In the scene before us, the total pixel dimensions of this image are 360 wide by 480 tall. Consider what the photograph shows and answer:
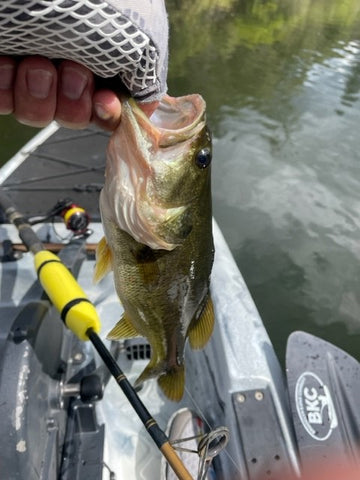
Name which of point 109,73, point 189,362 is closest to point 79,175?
point 189,362

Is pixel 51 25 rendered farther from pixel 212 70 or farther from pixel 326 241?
pixel 212 70

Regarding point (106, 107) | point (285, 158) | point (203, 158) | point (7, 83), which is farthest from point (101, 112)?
point (285, 158)

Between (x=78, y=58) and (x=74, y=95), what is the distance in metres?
0.18

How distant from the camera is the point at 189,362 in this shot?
10.8 feet

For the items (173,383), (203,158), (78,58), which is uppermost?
(78,58)

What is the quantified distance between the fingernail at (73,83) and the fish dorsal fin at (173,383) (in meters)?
1.23

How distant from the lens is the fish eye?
159 cm

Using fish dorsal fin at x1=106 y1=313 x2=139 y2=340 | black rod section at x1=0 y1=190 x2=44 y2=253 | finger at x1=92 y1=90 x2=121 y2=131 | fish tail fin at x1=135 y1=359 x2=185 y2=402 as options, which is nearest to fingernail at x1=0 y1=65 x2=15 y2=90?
finger at x1=92 y1=90 x2=121 y2=131

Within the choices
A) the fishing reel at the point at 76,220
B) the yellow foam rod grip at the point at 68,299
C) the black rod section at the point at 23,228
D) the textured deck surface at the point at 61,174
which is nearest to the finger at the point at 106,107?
the yellow foam rod grip at the point at 68,299

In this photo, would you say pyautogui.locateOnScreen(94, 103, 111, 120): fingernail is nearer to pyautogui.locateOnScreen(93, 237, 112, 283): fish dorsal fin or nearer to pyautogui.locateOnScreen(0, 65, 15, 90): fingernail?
pyautogui.locateOnScreen(0, 65, 15, 90): fingernail

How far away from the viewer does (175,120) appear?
1.58 meters

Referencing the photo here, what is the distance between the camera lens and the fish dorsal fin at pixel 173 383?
76.4 inches

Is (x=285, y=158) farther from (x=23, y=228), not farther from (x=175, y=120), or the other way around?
(x=175, y=120)

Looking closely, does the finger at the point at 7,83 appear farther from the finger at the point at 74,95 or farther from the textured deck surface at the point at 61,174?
the textured deck surface at the point at 61,174
